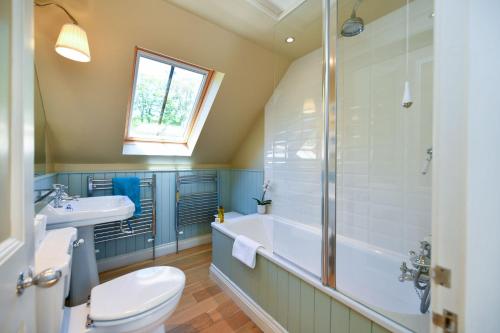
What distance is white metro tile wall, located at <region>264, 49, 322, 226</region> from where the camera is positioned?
2135 millimetres

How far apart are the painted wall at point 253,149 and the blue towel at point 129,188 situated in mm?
1428

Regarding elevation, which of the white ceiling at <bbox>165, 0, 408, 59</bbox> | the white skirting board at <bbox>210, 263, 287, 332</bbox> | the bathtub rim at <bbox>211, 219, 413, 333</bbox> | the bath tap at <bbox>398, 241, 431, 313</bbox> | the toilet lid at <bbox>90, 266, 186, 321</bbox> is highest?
the white ceiling at <bbox>165, 0, 408, 59</bbox>

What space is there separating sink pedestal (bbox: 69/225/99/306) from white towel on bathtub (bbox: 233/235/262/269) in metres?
1.16

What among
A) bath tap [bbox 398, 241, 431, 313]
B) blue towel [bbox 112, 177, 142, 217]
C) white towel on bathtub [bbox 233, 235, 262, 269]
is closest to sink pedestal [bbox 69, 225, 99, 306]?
blue towel [bbox 112, 177, 142, 217]

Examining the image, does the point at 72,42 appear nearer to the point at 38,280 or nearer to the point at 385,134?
the point at 38,280

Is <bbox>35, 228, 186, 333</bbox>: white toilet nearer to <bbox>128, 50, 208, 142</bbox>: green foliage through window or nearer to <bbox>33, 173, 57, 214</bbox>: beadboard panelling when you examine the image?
<bbox>33, 173, 57, 214</bbox>: beadboard panelling

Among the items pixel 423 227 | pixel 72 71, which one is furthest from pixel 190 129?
pixel 423 227

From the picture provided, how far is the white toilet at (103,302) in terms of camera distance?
0.88 m

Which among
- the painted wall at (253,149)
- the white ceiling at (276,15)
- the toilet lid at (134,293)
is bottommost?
the toilet lid at (134,293)

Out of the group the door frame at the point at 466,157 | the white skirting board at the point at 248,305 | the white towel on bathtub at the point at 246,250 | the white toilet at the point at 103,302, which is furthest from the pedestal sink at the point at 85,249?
the door frame at the point at 466,157

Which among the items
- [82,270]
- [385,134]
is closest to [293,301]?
[385,134]

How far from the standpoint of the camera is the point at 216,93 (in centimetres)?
239

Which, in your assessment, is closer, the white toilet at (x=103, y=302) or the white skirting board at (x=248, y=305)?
the white toilet at (x=103, y=302)

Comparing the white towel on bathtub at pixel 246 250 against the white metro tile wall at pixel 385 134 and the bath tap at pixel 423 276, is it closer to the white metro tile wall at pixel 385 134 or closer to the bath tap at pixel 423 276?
the white metro tile wall at pixel 385 134
